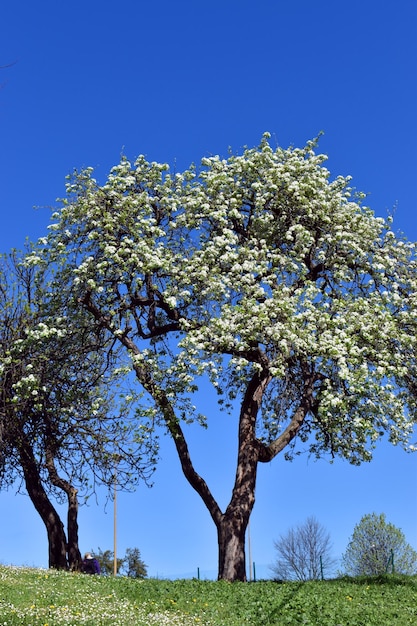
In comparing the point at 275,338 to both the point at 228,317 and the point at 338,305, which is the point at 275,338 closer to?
the point at 228,317

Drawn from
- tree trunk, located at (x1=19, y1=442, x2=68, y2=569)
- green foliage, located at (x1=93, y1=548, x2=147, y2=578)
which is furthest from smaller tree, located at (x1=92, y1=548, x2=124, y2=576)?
tree trunk, located at (x1=19, y1=442, x2=68, y2=569)

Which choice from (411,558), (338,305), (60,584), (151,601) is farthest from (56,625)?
(411,558)

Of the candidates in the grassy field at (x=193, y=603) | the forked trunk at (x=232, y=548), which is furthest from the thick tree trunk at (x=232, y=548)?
the grassy field at (x=193, y=603)

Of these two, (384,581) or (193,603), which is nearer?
(193,603)

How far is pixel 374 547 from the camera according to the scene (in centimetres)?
4066

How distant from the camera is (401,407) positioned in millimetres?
18797

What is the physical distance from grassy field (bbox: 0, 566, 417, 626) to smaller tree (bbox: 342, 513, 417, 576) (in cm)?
2476

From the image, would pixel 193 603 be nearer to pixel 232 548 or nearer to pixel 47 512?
pixel 232 548

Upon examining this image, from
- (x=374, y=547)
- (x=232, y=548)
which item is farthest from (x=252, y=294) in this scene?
(x=374, y=547)

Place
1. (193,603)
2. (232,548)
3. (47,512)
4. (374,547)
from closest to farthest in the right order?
(193,603)
(232,548)
(47,512)
(374,547)

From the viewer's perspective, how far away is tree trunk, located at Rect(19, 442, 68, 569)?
73.2 ft

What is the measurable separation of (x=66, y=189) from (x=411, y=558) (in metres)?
31.8

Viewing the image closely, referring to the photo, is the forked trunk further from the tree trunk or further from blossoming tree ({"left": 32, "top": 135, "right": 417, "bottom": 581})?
the tree trunk

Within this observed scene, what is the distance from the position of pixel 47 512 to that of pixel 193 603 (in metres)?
10.1
